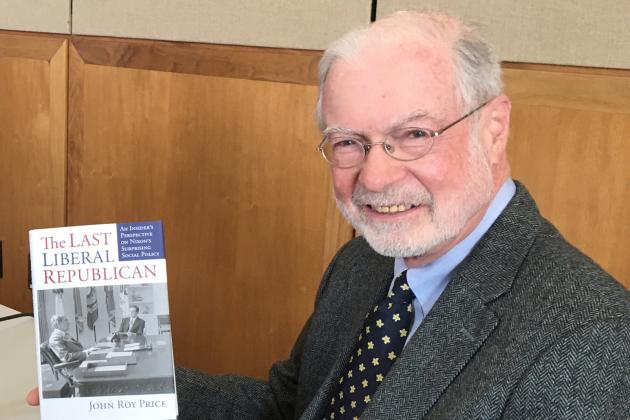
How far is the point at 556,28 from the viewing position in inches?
49.9

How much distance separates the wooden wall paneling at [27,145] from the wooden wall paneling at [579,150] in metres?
1.27

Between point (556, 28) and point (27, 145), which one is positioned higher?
point (556, 28)

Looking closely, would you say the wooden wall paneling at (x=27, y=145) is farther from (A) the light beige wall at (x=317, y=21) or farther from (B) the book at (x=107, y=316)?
(B) the book at (x=107, y=316)

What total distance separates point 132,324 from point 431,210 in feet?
1.36

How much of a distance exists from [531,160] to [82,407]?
0.89 meters

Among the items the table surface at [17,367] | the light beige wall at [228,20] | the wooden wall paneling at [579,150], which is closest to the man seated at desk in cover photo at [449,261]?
the table surface at [17,367]

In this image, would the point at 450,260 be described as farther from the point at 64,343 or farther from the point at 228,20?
the point at 228,20

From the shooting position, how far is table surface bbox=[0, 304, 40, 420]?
44.7 inches

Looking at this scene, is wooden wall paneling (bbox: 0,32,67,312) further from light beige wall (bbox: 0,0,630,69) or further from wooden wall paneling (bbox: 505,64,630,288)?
wooden wall paneling (bbox: 505,64,630,288)

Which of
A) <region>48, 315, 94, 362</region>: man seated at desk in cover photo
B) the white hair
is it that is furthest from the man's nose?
<region>48, 315, 94, 362</region>: man seated at desk in cover photo

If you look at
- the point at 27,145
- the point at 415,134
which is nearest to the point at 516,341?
the point at 415,134

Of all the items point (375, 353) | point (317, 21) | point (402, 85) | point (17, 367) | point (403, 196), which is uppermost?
point (317, 21)

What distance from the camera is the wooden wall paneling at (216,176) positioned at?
163 centimetres

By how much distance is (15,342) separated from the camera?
4.54 feet
